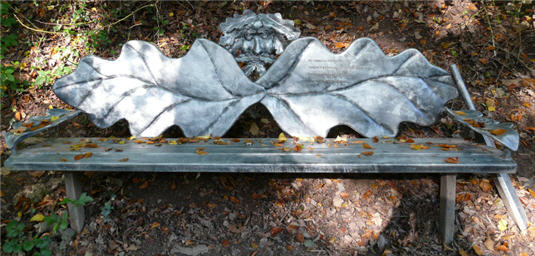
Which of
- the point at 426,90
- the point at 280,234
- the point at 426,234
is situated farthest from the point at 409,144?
the point at 280,234

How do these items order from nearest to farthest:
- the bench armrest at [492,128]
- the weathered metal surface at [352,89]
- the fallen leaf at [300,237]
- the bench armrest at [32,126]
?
the bench armrest at [492,128]
the bench armrest at [32,126]
the fallen leaf at [300,237]
the weathered metal surface at [352,89]

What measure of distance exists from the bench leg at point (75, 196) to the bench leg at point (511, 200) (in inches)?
109

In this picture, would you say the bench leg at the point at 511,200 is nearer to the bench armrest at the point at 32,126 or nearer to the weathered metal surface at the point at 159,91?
the weathered metal surface at the point at 159,91

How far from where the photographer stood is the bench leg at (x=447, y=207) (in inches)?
90.4

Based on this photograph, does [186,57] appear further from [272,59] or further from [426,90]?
[426,90]

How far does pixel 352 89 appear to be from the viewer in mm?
2648

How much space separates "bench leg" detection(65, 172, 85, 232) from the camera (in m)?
2.32

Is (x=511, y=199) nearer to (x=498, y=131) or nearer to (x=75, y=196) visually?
(x=498, y=131)

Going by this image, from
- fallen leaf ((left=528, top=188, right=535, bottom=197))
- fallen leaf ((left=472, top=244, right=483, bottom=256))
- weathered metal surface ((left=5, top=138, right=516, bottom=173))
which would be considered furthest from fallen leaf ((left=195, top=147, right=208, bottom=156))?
fallen leaf ((left=528, top=188, right=535, bottom=197))

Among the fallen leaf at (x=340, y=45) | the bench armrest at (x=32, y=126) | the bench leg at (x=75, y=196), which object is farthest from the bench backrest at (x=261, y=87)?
the fallen leaf at (x=340, y=45)

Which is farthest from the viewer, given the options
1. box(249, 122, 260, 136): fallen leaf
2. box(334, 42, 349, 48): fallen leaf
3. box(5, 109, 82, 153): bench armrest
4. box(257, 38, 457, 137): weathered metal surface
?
box(334, 42, 349, 48): fallen leaf

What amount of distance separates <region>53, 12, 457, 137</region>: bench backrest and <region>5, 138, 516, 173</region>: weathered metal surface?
1.19 feet

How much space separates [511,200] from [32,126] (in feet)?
10.2

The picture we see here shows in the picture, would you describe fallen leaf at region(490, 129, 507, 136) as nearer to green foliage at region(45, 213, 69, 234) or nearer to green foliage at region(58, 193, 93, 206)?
green foliage at region(58, 193, 93, 206)
